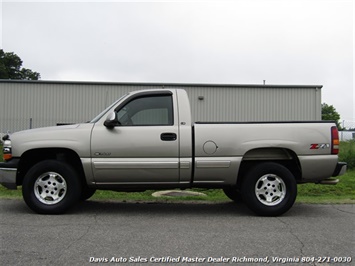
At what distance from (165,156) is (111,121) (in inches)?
39.5

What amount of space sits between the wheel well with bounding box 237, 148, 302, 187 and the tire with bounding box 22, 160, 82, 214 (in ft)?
8.83

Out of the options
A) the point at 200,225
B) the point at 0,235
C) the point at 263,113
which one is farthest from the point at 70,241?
the point at 263,113

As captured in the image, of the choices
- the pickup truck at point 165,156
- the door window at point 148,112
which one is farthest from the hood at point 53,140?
the door window at point 148,112

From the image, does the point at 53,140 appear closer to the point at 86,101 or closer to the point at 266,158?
the point at 266,158

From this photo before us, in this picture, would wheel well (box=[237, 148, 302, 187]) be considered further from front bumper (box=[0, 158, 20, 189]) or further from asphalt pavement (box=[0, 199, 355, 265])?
front bumper (box=[0, 158, 20, 189])

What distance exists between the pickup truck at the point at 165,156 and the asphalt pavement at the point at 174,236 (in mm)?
448

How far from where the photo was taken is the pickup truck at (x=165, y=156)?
224 inches

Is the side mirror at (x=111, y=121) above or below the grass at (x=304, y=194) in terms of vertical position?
above

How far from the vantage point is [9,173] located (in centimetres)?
570

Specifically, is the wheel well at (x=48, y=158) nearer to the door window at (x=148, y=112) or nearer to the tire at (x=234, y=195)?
the door window at (x=148, y=112)

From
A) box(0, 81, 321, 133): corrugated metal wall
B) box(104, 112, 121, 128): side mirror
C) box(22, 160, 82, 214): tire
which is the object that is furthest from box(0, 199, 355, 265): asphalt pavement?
box(0, 81, 321, 133): corrugated metal wall

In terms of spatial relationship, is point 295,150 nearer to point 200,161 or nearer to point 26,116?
point 200,161

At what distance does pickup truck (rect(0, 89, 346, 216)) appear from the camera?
569 cm

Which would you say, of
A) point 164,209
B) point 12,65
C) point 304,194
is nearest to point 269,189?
point 164,209
